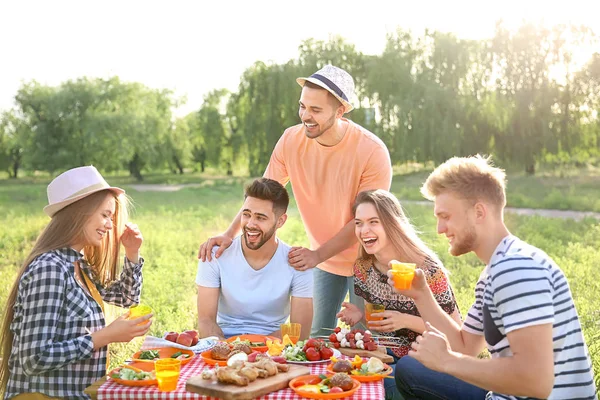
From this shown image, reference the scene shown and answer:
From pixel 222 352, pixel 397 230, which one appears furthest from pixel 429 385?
pixel 397 230

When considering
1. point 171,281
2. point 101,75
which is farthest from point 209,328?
point 101,75

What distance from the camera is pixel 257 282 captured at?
15.2ft

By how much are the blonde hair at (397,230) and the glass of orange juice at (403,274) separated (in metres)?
1.13

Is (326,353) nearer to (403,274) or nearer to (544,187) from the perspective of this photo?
(403,274)

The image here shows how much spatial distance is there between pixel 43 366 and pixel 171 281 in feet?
23.6

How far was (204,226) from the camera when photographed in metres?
17.1

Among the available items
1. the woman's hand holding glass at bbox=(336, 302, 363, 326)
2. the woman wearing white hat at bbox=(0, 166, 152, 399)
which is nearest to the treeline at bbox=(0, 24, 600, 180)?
the woman's hand holding glass at bbox=(336, 302, 363, 326)

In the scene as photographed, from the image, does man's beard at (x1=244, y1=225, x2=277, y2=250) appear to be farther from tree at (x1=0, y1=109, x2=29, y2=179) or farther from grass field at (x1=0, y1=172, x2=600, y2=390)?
tree at (x1=0, y1=109, x2=29, y2=179)

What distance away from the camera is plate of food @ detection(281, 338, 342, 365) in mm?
3428

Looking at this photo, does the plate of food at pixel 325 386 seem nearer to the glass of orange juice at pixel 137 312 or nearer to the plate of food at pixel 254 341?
the plate of food at pixel 254 341

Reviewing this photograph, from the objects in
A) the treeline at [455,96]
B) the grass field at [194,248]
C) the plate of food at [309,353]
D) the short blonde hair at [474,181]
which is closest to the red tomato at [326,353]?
the plate of food at [309,353]

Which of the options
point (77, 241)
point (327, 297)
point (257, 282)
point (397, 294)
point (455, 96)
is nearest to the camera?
point (77, 241)

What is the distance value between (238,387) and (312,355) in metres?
0.59

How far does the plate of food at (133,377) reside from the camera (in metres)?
3.12
